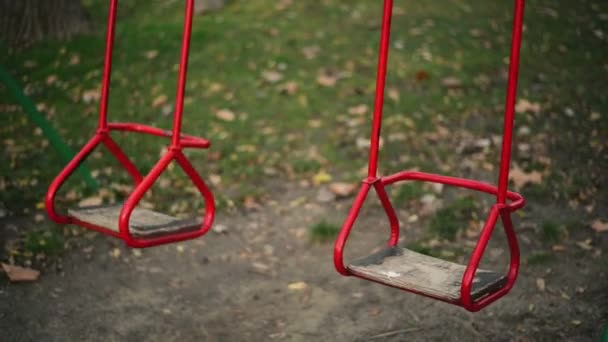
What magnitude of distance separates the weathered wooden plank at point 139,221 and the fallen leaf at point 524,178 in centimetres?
243

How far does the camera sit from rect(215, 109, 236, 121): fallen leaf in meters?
5.59

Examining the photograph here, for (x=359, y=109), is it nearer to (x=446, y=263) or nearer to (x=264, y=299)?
(x=264, y=299)

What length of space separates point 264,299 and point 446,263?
1.23 m

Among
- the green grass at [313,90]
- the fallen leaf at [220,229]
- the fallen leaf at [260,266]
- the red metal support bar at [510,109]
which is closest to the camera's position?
the red metal support bar at [510,109]

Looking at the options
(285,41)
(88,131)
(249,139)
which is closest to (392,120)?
(249,139)

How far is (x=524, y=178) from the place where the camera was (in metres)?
4.62

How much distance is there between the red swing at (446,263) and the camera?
2275mm

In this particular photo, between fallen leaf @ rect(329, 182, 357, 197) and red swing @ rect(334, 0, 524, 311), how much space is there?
6.32ft

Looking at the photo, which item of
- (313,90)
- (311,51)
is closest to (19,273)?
(313,90)

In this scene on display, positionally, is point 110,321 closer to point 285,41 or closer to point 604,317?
point 604,317

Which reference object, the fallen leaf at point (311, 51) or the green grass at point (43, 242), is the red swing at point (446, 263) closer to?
the green grass at point (43, 242)

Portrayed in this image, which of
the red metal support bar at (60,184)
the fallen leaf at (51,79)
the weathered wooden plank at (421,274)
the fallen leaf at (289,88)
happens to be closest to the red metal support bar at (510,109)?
the weathered wooden plank at (421,274)

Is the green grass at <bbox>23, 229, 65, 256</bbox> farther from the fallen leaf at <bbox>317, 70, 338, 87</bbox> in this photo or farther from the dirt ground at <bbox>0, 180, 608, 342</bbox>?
the fallen leaf at <bbox>317, 70, 338, 87</bbox>

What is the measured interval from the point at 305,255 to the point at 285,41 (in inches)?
123
